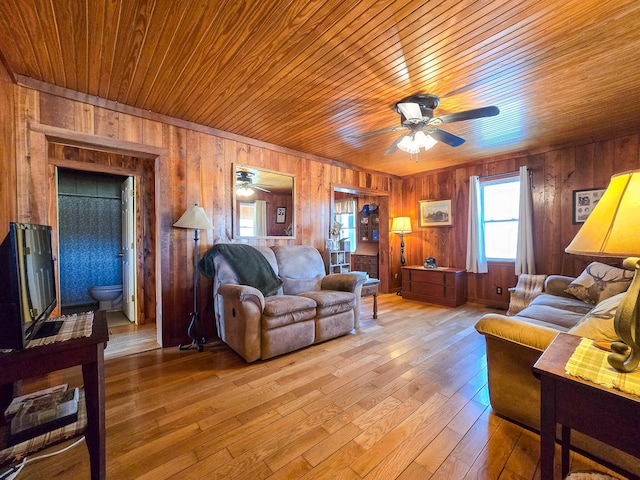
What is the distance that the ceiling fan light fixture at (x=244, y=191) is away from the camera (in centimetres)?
336

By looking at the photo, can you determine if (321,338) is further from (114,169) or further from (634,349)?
(114,169)

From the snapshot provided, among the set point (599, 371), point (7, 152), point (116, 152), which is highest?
Result: point (116, 152)

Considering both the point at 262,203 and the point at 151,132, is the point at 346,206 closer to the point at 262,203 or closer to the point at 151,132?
the point at 262,203

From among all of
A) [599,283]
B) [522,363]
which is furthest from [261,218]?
[599,283]

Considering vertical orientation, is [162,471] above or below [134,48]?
below

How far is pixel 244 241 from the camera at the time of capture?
11.2 ft

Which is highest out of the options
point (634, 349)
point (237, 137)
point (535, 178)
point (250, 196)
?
point (237, 137)

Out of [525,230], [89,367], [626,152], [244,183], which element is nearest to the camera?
[89,367]

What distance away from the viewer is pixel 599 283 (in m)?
2.66

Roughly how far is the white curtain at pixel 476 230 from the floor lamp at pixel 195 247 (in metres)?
3.98

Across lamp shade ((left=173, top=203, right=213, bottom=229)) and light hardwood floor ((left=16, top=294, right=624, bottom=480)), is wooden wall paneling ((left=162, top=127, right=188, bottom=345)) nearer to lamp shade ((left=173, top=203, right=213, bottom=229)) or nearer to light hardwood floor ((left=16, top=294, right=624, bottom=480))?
lamp shade ((left=173, top=203, right=213, bottom=229))

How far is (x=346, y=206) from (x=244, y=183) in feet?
11.7

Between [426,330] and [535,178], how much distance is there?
2.81 meters

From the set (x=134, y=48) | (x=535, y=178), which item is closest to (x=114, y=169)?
(x=134, y=48)
